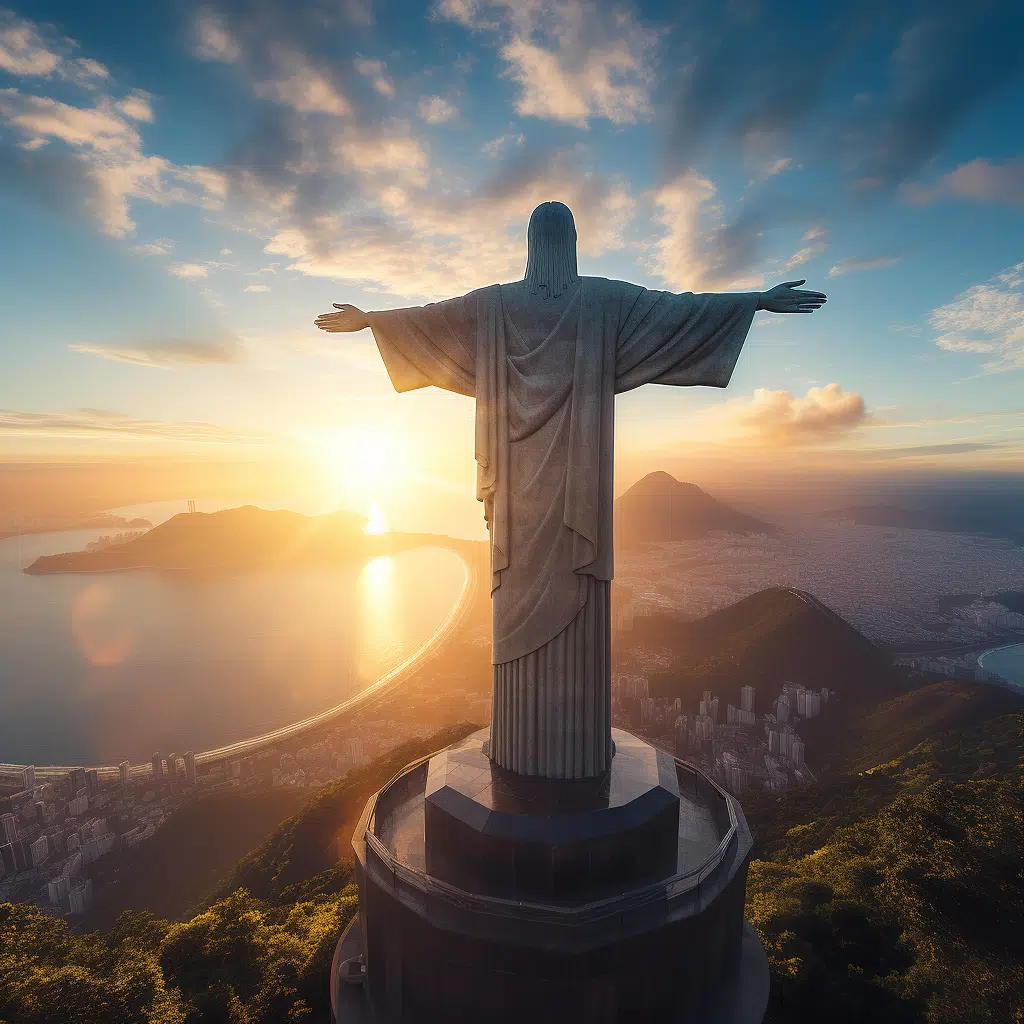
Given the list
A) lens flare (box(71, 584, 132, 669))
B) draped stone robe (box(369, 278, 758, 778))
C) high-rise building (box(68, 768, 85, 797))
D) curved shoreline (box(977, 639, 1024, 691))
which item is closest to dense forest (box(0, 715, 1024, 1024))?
draped stone robe (box(369, 278, 758, 778))

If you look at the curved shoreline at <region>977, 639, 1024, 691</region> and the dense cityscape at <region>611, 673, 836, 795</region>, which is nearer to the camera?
the dense cityscape at <region>611, 673, 836, 795</region>

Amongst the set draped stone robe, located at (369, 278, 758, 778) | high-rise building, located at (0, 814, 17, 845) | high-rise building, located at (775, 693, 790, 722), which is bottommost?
→ high-rise building, located at (0, 814, 17, 845)

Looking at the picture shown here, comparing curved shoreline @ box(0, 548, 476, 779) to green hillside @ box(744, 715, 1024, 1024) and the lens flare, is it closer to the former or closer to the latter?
the lens flare

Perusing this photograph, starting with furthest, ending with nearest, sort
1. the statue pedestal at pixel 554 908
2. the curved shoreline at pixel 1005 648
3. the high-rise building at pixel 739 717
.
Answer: the curved shoreline at pixel 1005 648, the high-rise building at pixel 739 717, the statue pedestal at pixel 554 908

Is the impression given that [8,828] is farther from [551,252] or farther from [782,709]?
[782,709]

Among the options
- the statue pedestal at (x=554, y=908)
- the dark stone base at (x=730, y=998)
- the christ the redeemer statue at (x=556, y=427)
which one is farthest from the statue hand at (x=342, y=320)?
the dark stone base at (x=730, y=998)

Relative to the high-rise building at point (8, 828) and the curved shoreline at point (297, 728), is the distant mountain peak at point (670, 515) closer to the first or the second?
the curved shoreline at point (297, 728)

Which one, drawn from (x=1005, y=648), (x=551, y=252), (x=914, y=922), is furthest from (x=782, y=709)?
(x=1005, y=648)
